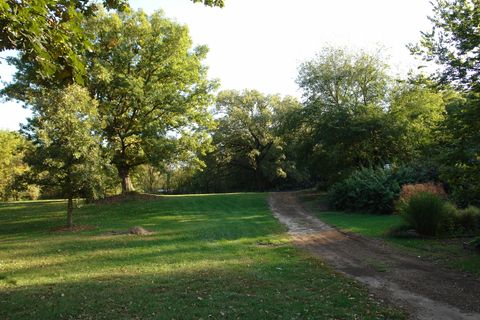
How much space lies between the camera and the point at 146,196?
28.8 meters

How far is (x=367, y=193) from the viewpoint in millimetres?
22703

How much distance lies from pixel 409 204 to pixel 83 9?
12.2 m

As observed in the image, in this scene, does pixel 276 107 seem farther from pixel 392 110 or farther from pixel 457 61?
pixel 457 61

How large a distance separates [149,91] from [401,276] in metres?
20.5

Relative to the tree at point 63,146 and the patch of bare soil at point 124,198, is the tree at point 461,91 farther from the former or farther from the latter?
the patch of bare soil at point 124,198

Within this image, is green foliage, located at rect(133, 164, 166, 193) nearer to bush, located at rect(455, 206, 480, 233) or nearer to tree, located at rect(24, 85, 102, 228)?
tree, located at rect(24, 85, 102, 228)

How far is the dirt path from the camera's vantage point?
269 inches

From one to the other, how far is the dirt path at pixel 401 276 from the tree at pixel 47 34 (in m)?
6.38

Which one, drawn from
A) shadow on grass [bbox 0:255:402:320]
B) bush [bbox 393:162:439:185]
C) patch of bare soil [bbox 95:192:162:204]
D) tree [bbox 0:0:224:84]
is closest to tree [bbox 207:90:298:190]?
patch of bare soil [bbox 95:192:162:204]

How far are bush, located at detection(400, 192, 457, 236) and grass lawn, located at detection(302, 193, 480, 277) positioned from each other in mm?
792

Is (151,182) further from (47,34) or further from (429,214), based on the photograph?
(47,34)

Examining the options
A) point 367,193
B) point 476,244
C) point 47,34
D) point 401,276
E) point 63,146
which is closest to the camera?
point 47,34

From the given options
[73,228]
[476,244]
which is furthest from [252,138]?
[476,244]

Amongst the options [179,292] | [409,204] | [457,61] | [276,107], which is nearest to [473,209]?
[409,204]
